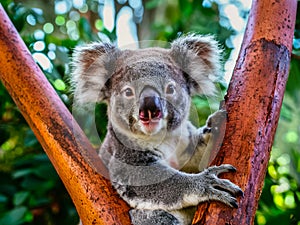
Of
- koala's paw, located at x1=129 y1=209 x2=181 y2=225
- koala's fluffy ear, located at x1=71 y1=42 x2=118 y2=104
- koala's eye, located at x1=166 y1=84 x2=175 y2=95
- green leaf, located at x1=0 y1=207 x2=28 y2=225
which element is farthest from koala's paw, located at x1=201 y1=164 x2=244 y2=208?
green leaf, located at x1=0 y1=207 x2=28 y2=225

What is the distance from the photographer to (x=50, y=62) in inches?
129

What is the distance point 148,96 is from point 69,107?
42.0 inches

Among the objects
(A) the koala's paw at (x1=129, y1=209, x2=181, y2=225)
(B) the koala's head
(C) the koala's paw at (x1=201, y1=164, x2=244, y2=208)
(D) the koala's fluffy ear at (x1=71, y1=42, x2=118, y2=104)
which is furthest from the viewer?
(D) the koala's fluffy ear at (x1=71, y1=42, x2=118, y2=104)

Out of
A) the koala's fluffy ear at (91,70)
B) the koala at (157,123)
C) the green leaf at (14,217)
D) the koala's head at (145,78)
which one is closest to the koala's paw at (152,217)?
the koala at (157,123)

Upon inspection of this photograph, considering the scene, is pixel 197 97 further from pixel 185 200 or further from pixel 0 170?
pixel 0 170

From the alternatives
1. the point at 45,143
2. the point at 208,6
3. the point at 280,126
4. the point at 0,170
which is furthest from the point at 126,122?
the point at 0,170

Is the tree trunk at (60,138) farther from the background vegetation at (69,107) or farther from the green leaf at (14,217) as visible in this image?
the green leaf at (14,217)

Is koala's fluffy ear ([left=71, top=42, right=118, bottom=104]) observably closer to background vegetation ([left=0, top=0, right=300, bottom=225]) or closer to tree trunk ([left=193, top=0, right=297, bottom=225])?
background vegetation ([left=0, top=0, right=300, bottom=225])

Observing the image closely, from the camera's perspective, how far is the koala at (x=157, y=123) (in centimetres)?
220

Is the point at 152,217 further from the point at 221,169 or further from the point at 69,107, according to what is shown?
the point at 69,107

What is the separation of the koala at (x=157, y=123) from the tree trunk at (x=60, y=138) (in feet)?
0.58

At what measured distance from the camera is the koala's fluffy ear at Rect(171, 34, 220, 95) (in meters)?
2.74

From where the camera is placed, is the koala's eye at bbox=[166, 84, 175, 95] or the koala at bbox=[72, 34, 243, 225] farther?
the koala's eye at bbox=[166, 84, 175, 95]

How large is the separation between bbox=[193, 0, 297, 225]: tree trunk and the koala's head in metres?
0.42
